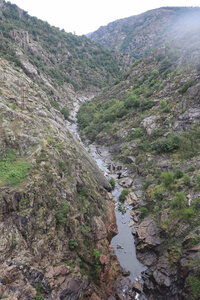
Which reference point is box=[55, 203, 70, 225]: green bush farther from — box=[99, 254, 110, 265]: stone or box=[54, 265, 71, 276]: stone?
box=[99, 254, 110, 265]: stone

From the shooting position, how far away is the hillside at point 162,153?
21328mm

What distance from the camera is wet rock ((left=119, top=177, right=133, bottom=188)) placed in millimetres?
37981

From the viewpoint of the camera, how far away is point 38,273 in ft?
50.1

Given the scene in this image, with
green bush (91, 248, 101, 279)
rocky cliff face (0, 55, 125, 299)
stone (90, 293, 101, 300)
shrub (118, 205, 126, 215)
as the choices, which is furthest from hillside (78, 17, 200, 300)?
stone (90, 293, 101, 300)

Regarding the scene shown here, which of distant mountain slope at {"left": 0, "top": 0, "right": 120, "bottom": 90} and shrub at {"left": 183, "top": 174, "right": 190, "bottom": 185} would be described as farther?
distant mountain slope at {"left": 0, "top": 0, "right": 120, "bottom": 90}

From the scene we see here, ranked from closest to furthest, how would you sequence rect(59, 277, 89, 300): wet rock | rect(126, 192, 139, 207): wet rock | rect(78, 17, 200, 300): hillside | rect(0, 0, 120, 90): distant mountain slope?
rect(59, 277, 89, 300): wet rock < rect(78, 17, 200, 300): hillside < rect(126, 192, 139, 207): wet rock < rect(0, 0, 120, 90): distant mountain slope

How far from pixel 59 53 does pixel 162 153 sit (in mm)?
101299

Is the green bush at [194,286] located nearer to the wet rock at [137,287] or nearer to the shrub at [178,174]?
the wet rock at [137,287]

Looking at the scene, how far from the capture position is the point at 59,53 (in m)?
116

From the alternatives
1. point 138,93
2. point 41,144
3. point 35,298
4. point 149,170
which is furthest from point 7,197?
point 138,93

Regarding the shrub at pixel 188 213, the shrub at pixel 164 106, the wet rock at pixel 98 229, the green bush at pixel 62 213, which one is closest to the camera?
the green bush at pixel 62 213

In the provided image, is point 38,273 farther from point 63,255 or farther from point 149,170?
point 149,170

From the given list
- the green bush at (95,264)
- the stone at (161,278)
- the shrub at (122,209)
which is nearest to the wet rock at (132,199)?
the shrub at (122,209)

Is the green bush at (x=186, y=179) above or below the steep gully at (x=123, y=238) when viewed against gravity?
above
